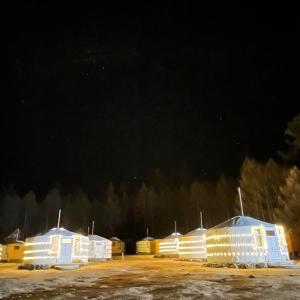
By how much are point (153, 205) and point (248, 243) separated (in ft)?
70.5

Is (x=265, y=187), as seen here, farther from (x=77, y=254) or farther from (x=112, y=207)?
(x=112, y=207)

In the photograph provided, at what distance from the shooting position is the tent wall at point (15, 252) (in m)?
17.1

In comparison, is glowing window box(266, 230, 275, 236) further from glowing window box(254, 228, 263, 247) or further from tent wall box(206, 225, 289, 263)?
glowing window box(254, 228, 263, 247)

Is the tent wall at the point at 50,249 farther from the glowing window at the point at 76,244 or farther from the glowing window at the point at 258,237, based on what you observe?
the glowing window at the point at 258,237

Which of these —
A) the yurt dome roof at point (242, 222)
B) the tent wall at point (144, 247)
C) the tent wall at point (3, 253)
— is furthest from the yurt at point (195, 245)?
the tent wall at point (3, 253)

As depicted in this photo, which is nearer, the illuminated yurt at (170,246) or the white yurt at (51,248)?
the white yurt at (51,248)

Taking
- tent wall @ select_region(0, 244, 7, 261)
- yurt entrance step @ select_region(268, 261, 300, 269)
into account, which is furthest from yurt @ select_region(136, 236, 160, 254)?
yurt entrance step @ select_region(268, 261, 300, 269)

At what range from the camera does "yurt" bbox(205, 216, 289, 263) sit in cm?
873

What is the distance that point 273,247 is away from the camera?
29.4ft

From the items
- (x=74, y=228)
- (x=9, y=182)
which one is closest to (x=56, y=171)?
(x=9, y=182)

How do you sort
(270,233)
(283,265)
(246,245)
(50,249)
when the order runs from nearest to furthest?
(283,265), (246,245), (270,233), (50,249)

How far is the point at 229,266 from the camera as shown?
28.0ft

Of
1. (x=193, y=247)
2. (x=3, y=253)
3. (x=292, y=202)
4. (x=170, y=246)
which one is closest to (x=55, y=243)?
(x=193, y=247)

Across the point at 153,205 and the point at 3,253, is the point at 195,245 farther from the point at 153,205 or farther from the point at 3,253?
the point at 153,205
